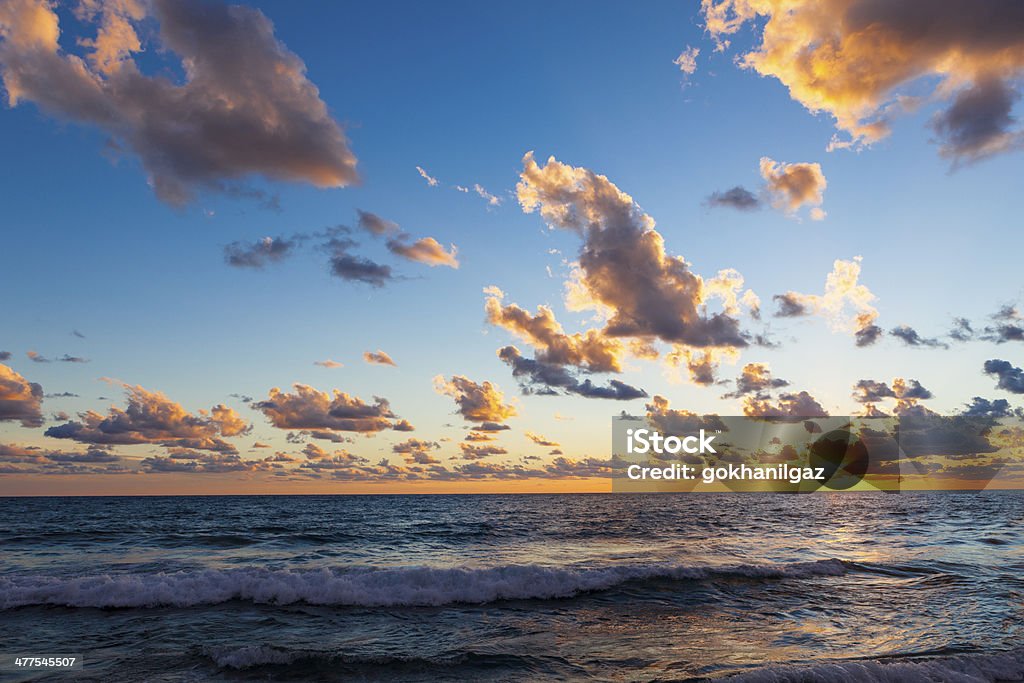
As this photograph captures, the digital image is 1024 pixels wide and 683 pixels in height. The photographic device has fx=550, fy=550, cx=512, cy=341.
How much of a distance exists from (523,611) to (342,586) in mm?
6998

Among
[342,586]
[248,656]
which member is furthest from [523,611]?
[248,656]

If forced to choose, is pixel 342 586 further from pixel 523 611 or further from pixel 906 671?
pixel 906 671

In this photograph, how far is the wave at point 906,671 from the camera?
11586mm

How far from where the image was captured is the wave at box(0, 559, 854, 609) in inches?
743

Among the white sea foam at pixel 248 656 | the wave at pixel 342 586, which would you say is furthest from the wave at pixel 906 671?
the white sea foam at pixel 248 656

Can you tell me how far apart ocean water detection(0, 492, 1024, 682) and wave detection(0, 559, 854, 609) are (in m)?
0.09

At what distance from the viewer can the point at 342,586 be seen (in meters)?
20.5

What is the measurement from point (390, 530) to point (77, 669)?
34.1 m

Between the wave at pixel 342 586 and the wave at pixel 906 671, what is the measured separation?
33.0ft

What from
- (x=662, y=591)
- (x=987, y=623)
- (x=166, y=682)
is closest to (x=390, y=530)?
(x=662, y=591)

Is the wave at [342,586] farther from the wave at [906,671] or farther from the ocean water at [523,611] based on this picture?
the wave at [906,671]

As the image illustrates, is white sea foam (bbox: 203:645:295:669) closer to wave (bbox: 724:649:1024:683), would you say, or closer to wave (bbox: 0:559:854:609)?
wave (bbox: 0:559:854:609)

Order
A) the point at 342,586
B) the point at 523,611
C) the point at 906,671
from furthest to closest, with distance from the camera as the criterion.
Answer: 1. the point at 342,586
2. the point at 523,611
3. the point at 906,671

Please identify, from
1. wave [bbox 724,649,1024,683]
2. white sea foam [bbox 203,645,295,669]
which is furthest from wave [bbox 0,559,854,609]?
wave [bbox 724,649,1024,683]
